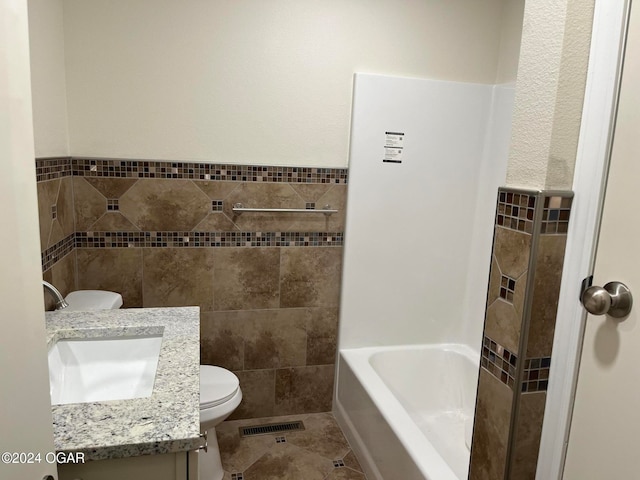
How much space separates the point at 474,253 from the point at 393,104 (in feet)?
3.25

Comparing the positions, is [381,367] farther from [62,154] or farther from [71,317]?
[62,154]

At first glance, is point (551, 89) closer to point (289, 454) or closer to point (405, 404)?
point (405, 404)

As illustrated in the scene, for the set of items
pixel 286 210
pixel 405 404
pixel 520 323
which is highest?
Result: pixel 286 210

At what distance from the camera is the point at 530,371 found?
119 cm

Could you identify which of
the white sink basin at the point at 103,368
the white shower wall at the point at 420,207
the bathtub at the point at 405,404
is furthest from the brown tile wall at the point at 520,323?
the white shower wall at the point at 420,207

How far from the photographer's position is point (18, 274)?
2.06 feet

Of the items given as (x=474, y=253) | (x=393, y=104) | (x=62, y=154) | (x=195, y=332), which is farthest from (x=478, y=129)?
(x=62, y=154)

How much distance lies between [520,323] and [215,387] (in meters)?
1.40

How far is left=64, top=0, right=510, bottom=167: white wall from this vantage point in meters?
2.14

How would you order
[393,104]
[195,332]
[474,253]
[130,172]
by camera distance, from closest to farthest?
[195,332], [130,172], [393,104], [474,253]

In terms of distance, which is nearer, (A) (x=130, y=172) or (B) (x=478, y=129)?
(A) (x=130, y=172)

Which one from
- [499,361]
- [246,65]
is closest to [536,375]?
[499,361]

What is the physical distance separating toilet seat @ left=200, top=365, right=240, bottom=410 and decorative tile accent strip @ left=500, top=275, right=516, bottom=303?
1.29 m

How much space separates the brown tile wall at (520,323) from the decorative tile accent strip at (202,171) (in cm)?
130
